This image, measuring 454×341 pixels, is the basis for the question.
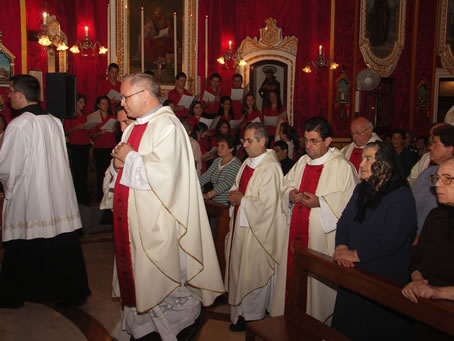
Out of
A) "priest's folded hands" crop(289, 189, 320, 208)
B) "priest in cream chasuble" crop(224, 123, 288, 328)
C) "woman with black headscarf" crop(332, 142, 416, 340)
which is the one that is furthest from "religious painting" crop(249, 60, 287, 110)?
"woman with black headscarf" crop(332, 142, 416, 340)

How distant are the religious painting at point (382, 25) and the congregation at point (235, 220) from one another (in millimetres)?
10403

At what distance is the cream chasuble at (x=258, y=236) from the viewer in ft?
13.0

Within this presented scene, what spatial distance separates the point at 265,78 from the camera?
12.7m

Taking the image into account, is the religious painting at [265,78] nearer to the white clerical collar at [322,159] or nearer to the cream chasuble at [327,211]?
the white clerical collar at [322,159]

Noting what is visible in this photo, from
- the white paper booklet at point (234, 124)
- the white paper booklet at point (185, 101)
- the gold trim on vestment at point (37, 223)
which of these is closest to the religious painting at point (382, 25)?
the white paper booklet at point (234, 124)

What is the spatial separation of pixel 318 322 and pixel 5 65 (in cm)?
760

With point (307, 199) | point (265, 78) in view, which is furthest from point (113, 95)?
point (265, 78)

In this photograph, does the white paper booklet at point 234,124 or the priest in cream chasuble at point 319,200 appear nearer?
the priest in cream chasuble at point 319,200

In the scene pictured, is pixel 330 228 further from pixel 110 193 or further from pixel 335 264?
pixel 110 193

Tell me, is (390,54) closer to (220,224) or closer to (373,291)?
(220,224)

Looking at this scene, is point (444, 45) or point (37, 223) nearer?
point (37, 223)

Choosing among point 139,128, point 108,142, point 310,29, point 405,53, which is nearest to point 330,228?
point 139,128

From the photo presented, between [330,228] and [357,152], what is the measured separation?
2.31 meters

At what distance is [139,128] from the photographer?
3.28 meters
